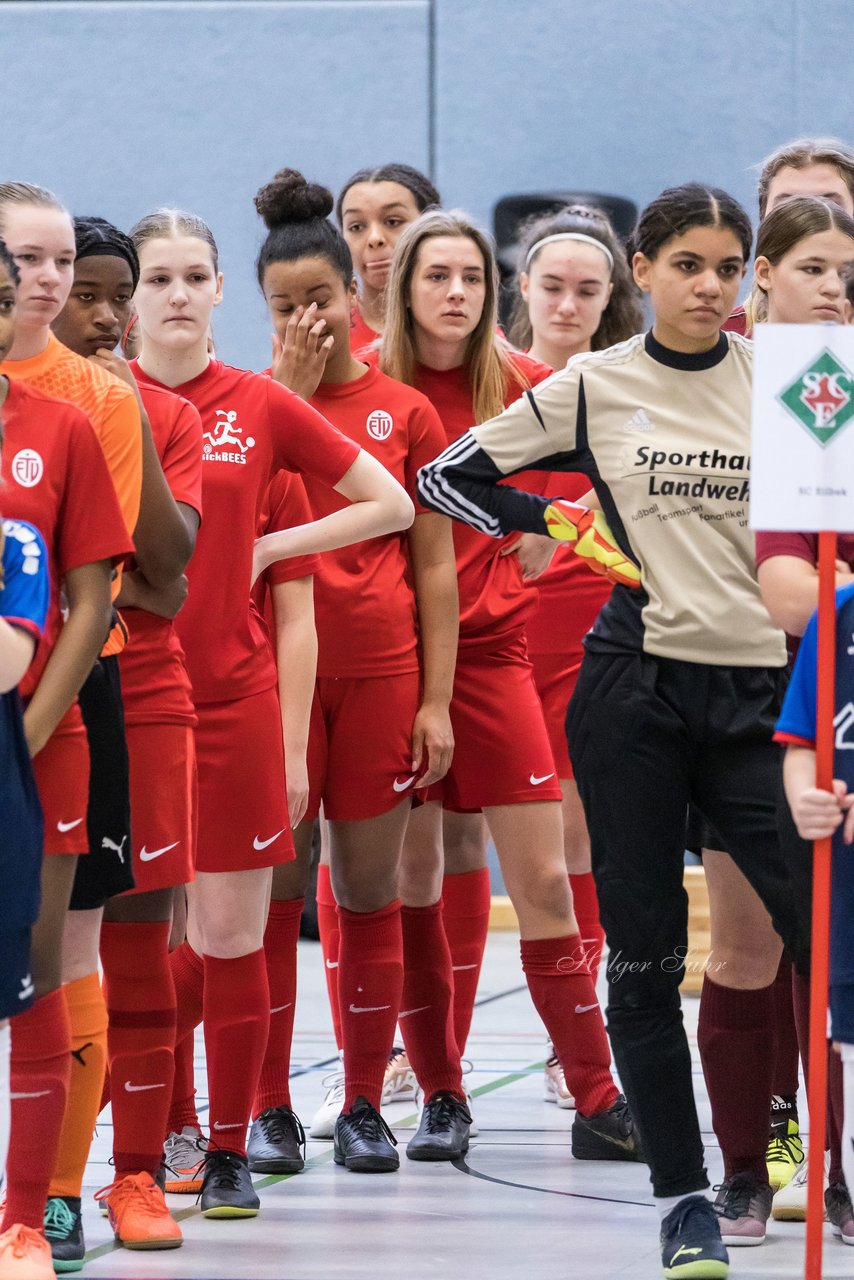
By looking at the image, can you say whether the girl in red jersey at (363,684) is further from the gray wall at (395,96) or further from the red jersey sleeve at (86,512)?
the gray wall at (395,96)

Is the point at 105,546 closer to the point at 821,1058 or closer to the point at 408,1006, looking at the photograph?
the point at 821,1058

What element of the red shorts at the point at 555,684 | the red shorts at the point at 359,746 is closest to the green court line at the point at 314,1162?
the red shorts at the point at 359,746

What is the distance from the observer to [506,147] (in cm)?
836

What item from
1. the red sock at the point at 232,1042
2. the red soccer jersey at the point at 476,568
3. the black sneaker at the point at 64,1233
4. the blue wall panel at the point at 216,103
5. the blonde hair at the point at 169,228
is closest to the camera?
the black sneaker at the point at 64,1233

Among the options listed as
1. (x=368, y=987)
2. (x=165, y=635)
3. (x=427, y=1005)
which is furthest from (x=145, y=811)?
(x=427, y=1005)

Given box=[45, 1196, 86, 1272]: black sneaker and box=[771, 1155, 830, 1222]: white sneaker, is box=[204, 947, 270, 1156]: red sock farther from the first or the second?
box=[771, 1155, 830, 1222]: white sneaker

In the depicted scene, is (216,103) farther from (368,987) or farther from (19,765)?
(19,765)

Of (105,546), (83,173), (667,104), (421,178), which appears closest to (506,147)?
(667,104)

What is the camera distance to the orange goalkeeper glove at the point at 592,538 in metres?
2.93

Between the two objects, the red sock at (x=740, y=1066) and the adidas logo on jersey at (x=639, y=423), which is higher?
the adidas logo on jersey at (x=639, y=423)

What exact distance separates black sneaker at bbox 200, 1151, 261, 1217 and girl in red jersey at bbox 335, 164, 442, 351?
1.89 m

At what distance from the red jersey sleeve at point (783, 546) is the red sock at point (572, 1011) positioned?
1.35m

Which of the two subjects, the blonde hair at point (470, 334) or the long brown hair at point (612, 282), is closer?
the blonde hair at point (470, 334)

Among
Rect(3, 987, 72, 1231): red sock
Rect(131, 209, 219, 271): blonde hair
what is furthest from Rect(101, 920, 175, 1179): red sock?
Rect(131, 209, 219, 271): blonde hair
